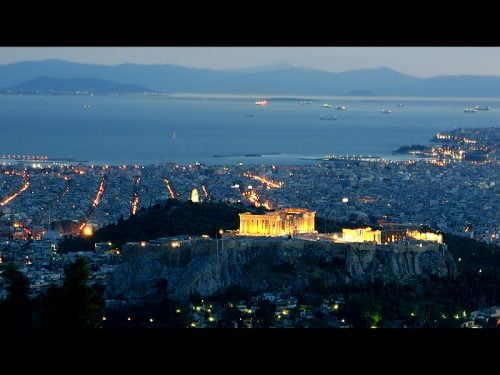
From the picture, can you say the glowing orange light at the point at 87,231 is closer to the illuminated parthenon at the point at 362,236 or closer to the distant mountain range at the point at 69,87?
the illuminated parthenon at the point at 362,236

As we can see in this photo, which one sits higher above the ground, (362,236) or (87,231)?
(362,236)

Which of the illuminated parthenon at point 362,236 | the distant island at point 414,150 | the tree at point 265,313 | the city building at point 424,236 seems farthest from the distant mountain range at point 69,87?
the tree at point 265,313

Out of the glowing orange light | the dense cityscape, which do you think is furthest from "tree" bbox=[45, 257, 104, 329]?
the glowing orange light

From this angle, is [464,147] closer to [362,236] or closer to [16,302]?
[362,236]

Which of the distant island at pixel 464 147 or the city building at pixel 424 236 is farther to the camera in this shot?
the distant island at pixel 464 147

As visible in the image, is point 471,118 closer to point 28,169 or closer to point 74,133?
point 74,133

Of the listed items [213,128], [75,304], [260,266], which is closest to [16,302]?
[75,304]

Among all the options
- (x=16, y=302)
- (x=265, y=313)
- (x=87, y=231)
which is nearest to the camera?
(x=16, y=302)
